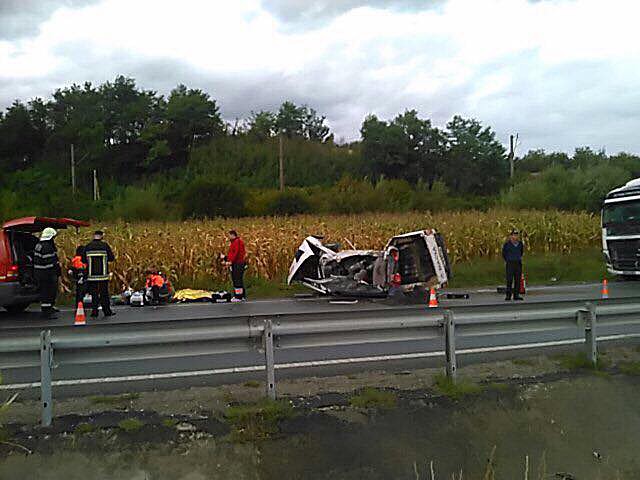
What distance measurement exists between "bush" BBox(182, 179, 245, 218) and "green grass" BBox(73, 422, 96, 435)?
33.2 meters

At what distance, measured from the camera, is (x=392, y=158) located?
60688mm


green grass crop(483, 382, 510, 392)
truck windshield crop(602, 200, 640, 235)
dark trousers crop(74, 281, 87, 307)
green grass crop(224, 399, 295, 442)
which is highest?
truck windshield crop(602, 200, 640, 235)

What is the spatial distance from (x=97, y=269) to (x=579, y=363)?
8.84 metres

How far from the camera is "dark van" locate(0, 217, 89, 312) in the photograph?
11609 millimetres

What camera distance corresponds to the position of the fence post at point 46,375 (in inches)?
187

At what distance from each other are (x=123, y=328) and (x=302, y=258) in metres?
9.73

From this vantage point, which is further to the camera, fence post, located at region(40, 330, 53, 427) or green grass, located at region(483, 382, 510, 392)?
green grass, located at region(483, 382, 510, 392)

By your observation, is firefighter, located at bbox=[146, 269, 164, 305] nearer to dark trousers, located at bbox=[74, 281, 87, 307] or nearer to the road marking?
dark trousers, located at bbox=[74, 281, 87, 307]

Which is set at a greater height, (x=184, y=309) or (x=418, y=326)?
(x=418, y=326)

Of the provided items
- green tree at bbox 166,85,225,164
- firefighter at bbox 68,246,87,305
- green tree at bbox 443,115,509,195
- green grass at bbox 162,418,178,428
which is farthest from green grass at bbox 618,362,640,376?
green tree at bbox 166,85,225,164

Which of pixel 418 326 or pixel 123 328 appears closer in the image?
pixel 123 328

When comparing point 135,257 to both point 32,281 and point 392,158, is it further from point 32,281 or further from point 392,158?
point 392,158

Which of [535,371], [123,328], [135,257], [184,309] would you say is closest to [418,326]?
[535,371]

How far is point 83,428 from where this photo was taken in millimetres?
4617
